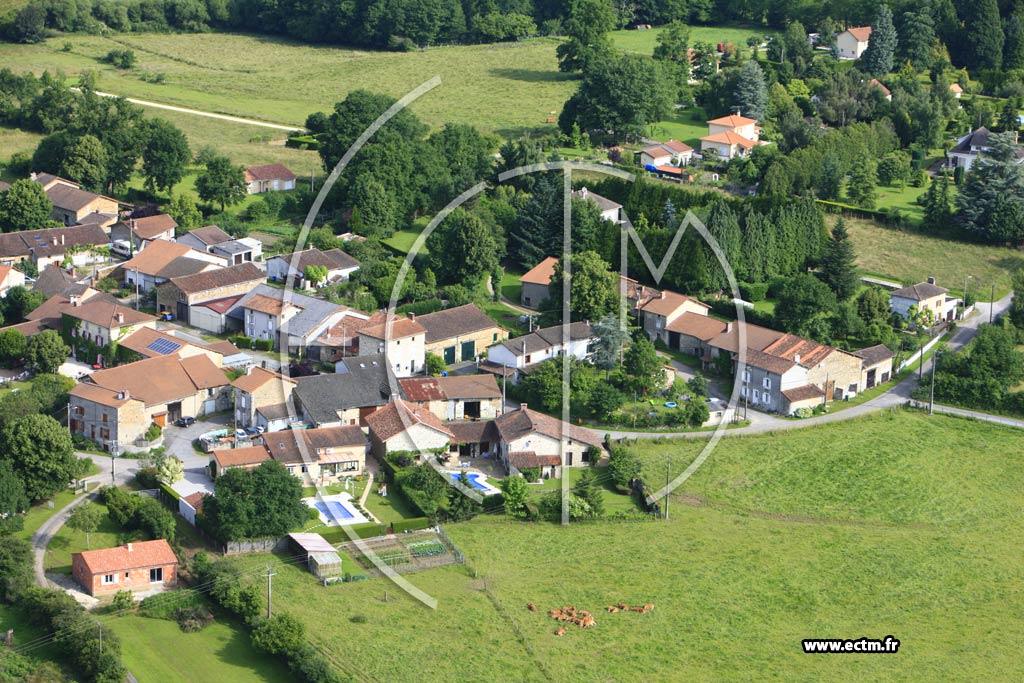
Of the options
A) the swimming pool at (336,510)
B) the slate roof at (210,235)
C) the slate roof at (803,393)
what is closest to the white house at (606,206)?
the slate roof at (210,235)

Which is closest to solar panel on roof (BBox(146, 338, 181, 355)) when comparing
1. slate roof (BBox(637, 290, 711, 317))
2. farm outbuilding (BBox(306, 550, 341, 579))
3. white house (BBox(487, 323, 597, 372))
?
white house (BBox(487, 323, 597, 372))

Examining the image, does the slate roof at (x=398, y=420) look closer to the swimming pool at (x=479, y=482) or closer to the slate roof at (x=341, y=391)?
the slate roof at (x=341, y=391)

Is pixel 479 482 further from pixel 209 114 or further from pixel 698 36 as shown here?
pixel 698 36

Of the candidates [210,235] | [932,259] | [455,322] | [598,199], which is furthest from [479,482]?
[932,259]

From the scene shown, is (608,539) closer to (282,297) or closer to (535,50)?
(282,297)

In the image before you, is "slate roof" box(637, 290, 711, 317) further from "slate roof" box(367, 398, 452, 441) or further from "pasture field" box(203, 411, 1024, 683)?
"slate roof" box(367, 398, 452, 441)

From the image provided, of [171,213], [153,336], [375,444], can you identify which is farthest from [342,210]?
[375,444]
